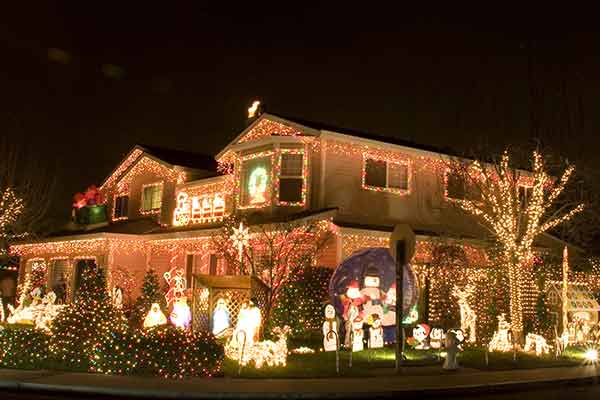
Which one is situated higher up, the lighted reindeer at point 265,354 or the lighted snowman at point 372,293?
the lighted snowman at point 372,293

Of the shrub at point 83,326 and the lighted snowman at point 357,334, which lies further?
the lighted snowman at point 357,334

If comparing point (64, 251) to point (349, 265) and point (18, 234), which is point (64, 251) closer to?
point (18, 234)

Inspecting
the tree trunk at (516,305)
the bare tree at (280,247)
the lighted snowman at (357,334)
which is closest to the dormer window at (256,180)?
the bare tree at (280,247)

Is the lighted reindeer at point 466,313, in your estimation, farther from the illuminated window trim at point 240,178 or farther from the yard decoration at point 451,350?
the illuminated window trim at point 240,178

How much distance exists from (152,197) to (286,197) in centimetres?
1039

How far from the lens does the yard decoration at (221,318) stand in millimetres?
16797

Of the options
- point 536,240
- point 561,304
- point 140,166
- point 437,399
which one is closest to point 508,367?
point 437,399

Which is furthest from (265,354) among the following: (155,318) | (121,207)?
(121,207)

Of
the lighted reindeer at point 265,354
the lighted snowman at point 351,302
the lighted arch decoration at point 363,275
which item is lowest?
the lighted reindeer at point 265,354

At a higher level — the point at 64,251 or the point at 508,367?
the point at 64,251

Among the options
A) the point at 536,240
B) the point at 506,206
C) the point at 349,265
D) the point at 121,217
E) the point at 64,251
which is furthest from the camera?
the point at 121,217

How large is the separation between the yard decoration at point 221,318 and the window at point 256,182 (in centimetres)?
782

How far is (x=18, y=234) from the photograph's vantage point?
32594 mm

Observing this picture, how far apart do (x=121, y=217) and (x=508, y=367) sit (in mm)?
23269
